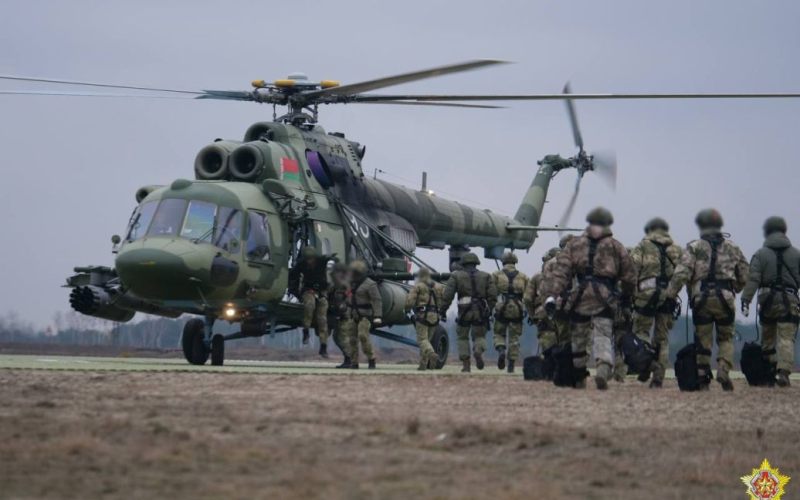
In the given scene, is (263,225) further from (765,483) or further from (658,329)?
(765,483)

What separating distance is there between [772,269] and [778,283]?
179mm

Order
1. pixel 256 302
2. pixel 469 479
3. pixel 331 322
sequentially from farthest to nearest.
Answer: pixel 331 322 → pixel 256 302 → pixel 469 479

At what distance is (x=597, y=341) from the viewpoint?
1303cm

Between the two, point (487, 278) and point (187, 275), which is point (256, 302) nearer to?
point (187, 275)

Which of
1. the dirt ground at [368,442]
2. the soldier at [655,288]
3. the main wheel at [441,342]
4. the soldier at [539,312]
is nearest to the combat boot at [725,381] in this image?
the soldier at [655,288]

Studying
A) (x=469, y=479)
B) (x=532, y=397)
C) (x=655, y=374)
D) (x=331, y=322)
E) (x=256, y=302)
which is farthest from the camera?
(x=331, y=322)

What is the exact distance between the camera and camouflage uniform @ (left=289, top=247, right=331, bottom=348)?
18766 mm

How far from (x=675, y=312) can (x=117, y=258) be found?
7441mm

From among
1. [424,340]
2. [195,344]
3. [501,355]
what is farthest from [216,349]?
[501,355]

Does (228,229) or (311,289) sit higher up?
(228,229)

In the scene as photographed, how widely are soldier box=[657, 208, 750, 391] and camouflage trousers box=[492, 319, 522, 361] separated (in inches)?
235

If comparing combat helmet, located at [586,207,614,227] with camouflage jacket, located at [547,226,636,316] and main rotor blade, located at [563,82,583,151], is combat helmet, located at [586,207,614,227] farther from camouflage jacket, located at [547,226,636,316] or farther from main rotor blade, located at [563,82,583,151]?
main rotor blade, located at [563,82,583,151]

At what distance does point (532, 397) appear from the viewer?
37.2ft

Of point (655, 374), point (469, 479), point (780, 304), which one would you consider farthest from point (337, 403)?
point (780, 304)
